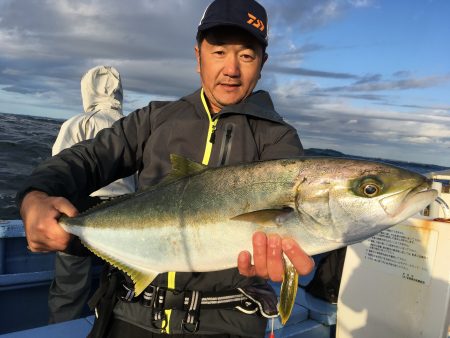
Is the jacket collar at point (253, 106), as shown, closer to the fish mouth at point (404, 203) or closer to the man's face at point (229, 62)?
the man's face at point (229, 62)

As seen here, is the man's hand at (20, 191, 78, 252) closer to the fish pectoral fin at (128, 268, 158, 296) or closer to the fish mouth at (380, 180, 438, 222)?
the fish pectoral fin at (128, 268, 158, 296)

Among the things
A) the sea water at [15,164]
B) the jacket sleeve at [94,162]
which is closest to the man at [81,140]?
the jacket sleeve at [94,162]

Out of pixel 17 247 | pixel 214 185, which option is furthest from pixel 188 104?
pixel 17 247

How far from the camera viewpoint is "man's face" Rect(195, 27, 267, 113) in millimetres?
3061

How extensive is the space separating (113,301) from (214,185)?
3.71ft

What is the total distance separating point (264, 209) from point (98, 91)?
556cm

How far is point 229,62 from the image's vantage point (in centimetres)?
302

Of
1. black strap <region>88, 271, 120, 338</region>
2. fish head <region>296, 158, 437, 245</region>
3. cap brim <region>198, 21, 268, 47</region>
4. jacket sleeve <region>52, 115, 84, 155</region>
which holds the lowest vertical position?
black strap <region>88, 271, 120, 338</region>

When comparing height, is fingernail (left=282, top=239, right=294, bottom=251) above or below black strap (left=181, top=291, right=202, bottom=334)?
above

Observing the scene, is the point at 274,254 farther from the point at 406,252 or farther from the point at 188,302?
the point at 406,252

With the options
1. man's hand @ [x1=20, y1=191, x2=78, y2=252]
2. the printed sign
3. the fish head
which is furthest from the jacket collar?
the printed sign

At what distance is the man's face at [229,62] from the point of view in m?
3.06

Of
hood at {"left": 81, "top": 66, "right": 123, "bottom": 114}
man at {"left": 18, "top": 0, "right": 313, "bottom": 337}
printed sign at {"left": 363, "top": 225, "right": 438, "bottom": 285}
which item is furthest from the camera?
hood at {"left": 81, "top": 66, "right": 123, "bottom": 114}

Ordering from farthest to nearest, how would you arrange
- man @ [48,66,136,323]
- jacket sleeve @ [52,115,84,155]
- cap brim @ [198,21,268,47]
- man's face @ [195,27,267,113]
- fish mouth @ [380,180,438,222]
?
1. jacket sleeve @ [52,115,84,155]
2. man @ [48,66,136,323]
3. man's face @ [195,27,267,113]
4. cap brim @ [198,21,268,47]
5. fish mouth @ [380,180,438,222]
